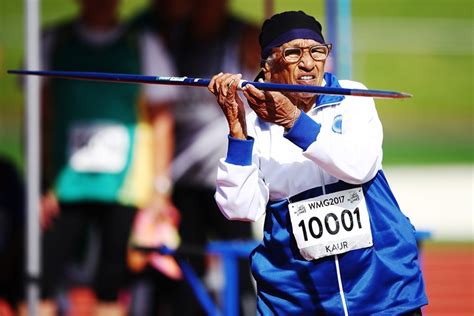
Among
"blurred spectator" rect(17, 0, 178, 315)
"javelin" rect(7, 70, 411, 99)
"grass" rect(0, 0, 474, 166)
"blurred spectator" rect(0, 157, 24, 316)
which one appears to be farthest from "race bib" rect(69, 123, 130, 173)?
"grass" rect(0, 0, 474, 166)

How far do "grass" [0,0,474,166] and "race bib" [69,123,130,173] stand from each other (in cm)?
1463

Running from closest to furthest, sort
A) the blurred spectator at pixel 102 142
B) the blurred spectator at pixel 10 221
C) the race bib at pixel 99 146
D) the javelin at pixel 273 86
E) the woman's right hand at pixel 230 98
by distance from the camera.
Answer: the javelin at pixel 273 86
the woman's right hand at pixel 230 98
the blurred spectator at pixel 102 142
the race bib at pixel 99 146
the blurred spectator at pixel 10 221

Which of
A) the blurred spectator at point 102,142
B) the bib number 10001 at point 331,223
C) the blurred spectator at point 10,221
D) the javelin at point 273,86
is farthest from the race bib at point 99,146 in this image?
the bib number 10001 at point 331,223

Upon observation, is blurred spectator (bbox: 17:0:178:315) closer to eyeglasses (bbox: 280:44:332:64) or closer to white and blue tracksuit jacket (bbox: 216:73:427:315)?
white and blue tracksuit jacket (bbox: 216:73:427:315)

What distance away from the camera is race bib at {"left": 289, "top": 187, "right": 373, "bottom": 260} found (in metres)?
3.52

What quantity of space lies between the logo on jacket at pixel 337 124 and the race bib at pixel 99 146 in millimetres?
2686

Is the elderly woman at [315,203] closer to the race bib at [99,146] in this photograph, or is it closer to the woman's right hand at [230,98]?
the woman's right hand at [230,98]

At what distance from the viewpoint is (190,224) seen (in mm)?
6336

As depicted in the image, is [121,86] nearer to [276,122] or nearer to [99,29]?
[99,29]

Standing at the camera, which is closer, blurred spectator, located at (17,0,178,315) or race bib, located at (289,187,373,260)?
race bib, located at (289,187,373,260)

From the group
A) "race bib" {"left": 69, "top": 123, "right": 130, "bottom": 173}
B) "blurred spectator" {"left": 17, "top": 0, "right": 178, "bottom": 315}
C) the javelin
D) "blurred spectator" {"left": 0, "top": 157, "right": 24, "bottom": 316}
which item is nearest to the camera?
the javelin

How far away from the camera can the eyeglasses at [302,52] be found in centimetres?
352

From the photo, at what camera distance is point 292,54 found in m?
3.54

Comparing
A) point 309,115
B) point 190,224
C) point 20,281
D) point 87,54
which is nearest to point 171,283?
point 190,224
